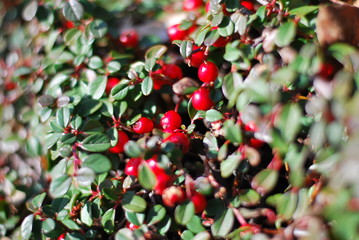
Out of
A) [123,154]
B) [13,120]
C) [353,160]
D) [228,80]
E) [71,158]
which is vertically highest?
[353,160]

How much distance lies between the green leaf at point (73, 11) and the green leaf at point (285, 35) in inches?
31.5

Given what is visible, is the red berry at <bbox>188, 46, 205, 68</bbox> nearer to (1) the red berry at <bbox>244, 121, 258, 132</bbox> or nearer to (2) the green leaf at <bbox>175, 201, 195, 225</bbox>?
(1) the red berry at <bbox>244, 121, 258, 132</bbox>

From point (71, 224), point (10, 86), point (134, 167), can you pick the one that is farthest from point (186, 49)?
point (10, 86)

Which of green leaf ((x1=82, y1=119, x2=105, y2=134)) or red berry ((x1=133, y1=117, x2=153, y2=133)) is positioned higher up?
green leaf ((x1=82, y1=119, x2=105, y2=134))

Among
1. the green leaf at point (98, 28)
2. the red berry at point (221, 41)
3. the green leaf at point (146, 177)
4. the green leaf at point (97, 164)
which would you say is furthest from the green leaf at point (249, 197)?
the green leaf at point (98, 28)

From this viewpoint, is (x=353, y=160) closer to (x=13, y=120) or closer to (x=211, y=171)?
(x=211, y=171)

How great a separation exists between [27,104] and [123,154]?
64cm

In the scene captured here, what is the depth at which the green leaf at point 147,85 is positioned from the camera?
1.24m

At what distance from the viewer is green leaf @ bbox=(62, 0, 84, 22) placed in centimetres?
150

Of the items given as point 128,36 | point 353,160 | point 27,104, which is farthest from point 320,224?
point 27,104

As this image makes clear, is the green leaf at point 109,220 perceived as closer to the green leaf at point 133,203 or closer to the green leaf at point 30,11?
the green leaf at point 133,203

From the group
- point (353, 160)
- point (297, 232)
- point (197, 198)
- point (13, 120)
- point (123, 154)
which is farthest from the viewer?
point (13, 120)

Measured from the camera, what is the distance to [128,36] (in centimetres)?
169

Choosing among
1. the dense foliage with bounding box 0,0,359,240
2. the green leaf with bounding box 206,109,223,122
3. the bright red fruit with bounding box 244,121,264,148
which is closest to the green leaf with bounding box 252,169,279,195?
the dense foliage with bounding box 0,0,359,240
